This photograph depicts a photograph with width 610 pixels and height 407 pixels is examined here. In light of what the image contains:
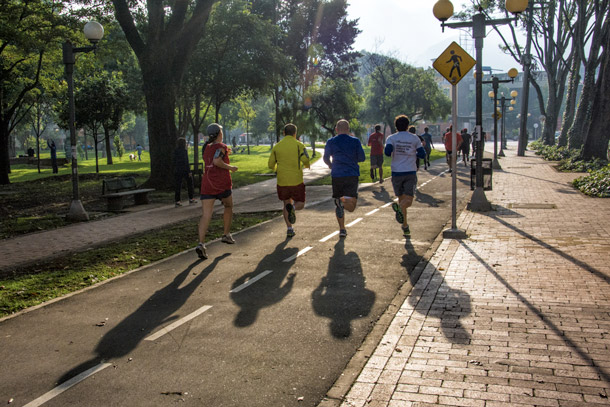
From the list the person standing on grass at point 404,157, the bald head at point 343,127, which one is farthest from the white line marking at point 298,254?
the bald head at point 343,127

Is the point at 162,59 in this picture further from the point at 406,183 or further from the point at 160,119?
the point at 406,183

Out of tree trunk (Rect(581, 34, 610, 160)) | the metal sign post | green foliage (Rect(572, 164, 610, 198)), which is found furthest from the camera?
tree trunk (Rect(581, 34, 610, 160))

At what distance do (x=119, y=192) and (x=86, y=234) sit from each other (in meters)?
4.45

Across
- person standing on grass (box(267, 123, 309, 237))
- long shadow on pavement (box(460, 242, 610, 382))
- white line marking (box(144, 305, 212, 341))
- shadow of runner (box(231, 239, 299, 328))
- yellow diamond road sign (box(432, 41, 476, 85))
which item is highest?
yellow diamond road sign (box(432, 41, 476, 85))

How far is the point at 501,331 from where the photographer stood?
4551 mm

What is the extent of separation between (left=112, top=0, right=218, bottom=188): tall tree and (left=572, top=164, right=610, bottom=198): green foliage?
12.4 m

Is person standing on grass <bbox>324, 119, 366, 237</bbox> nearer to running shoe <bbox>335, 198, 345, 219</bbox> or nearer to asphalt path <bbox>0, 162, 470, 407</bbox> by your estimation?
running shoe <bbox>335, 198, 345, 219</bbox>

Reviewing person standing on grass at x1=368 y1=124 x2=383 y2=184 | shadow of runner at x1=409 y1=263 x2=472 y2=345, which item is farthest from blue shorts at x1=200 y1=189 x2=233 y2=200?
person standing on grass at x1=368 y1=124 x2=383 y2=184

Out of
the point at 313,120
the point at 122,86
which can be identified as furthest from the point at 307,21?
the point at 122,86

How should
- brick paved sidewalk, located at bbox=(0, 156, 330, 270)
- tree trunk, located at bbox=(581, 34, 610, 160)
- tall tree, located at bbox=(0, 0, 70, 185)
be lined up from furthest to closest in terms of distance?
tall tree, located at bbox=(0, 0, 70, 185) < tree trunk, located at bbox=(581, 34, 610, 160) < brick paved sidewalk, located at bbox=(0, 156, 330, 270)

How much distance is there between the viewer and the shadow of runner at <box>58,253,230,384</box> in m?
4.39

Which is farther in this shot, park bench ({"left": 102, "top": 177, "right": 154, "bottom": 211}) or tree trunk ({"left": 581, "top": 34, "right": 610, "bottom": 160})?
tree trunk ({"left": 581, "top": 34, "right": 610, "bottom": 160})

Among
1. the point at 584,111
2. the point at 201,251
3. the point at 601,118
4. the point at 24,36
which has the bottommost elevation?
the point at 201,251

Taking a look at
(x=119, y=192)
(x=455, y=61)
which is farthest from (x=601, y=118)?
(x=119, y=192)
